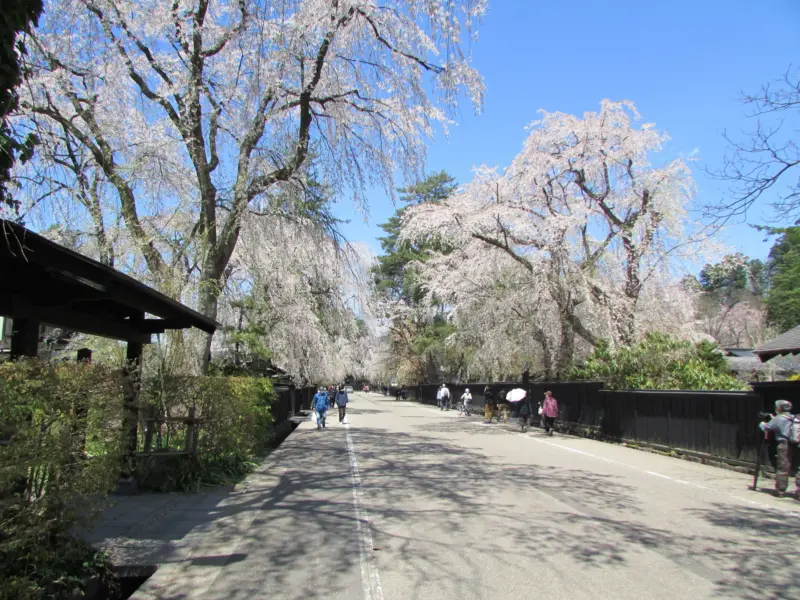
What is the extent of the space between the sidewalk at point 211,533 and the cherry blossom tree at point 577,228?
46.2 feet

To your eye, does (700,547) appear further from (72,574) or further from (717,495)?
(72,574)

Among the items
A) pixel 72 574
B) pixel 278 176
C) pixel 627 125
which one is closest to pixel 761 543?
pixel 72 574

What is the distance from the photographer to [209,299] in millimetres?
13180

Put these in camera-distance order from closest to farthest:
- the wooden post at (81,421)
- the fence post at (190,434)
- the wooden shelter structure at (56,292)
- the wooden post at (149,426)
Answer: the wooden post at (81,421)
the wooden shelter structure at (56,292)
the wooden post at (149,426)
the fence post at (190,434)

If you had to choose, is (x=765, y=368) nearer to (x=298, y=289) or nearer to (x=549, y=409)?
(x=549, y=409)

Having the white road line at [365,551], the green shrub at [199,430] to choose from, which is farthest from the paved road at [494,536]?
the green shrub at [199,430]

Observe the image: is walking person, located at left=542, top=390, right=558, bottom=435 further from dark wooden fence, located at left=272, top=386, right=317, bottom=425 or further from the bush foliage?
the bush foliage

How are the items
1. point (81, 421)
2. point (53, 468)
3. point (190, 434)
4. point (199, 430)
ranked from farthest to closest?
point (199, 430) < point (190, 434) < point (81, 421) < point (53, 468)

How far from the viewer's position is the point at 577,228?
2286 centimetres

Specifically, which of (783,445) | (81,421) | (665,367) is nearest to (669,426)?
(665,367)

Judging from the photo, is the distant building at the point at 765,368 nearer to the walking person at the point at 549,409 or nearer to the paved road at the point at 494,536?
the walking person at the point at 549,409

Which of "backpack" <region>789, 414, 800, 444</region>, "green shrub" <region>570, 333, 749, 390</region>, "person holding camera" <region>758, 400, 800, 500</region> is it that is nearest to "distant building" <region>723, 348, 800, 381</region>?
"green shrub" <region>570, 333, 749, 390</region>

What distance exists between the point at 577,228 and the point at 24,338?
2026 cm

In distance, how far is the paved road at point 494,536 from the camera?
514 cm
